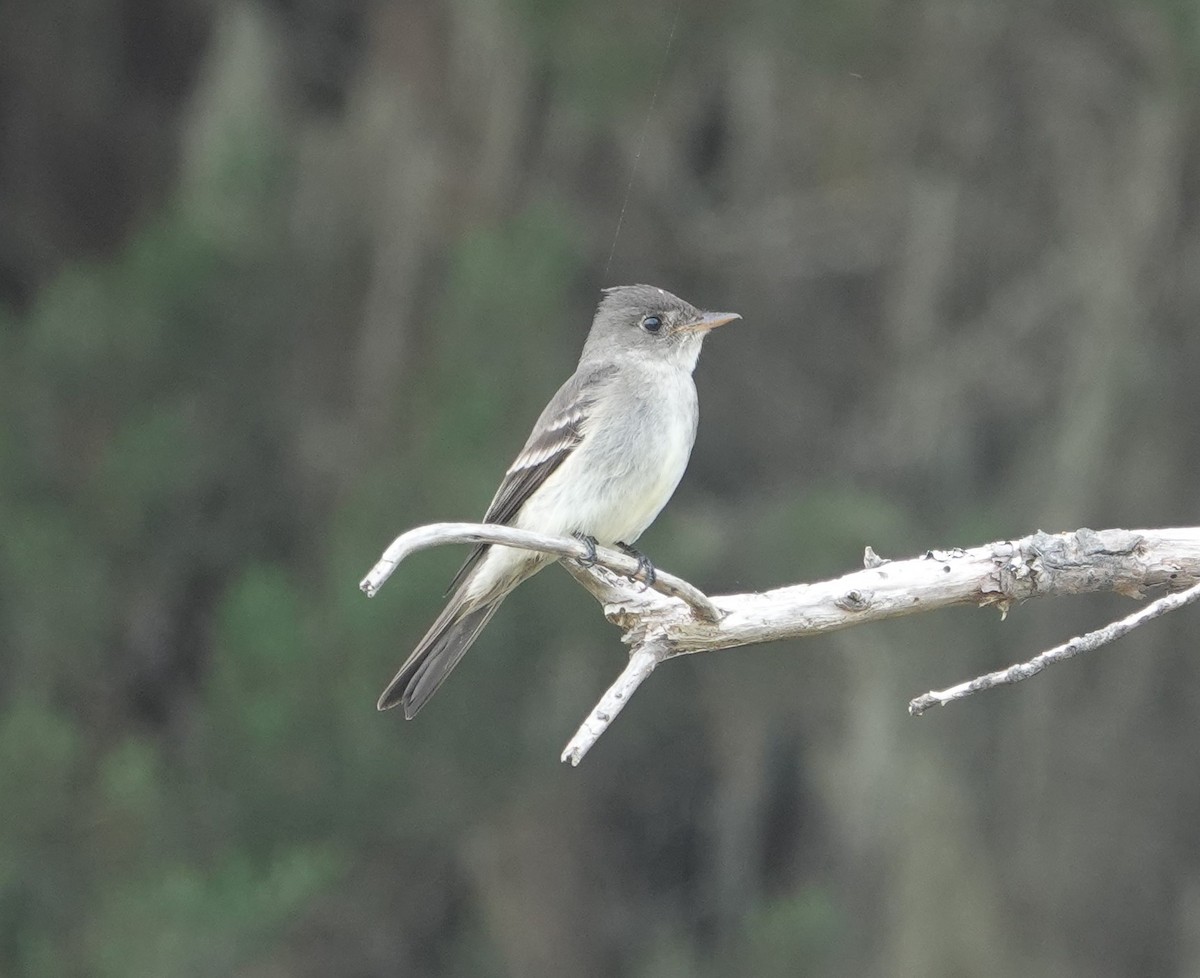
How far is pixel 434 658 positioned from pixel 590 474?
576 millimetres

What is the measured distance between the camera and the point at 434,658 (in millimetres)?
4383

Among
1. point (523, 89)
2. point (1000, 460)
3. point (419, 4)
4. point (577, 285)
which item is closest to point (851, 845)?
point (1000, 460)

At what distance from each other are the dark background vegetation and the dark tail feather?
58.2 inches

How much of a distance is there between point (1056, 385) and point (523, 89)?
228 centimetres

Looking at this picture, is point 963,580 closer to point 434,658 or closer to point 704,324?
point 434,658

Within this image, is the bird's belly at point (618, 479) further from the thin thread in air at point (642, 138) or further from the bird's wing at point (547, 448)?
the thin thread in air at point (642, 138)

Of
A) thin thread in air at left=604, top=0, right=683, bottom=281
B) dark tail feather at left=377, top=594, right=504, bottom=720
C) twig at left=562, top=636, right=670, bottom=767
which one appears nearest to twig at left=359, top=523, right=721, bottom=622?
twig at left=562, top=636, right=670, bottom=767

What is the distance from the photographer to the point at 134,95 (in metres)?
7.03

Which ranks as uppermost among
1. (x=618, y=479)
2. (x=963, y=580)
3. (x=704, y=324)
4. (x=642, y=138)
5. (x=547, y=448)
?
(x=642, y=138)

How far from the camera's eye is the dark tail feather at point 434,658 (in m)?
4.28

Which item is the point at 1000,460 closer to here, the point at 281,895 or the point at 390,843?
the point at 390,843

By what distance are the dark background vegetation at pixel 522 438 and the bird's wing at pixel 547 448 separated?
4.10 feet

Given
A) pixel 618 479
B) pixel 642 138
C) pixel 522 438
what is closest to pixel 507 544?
pixel 618 479

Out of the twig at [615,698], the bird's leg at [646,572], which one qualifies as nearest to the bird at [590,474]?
the bird's leg at [646,572]
